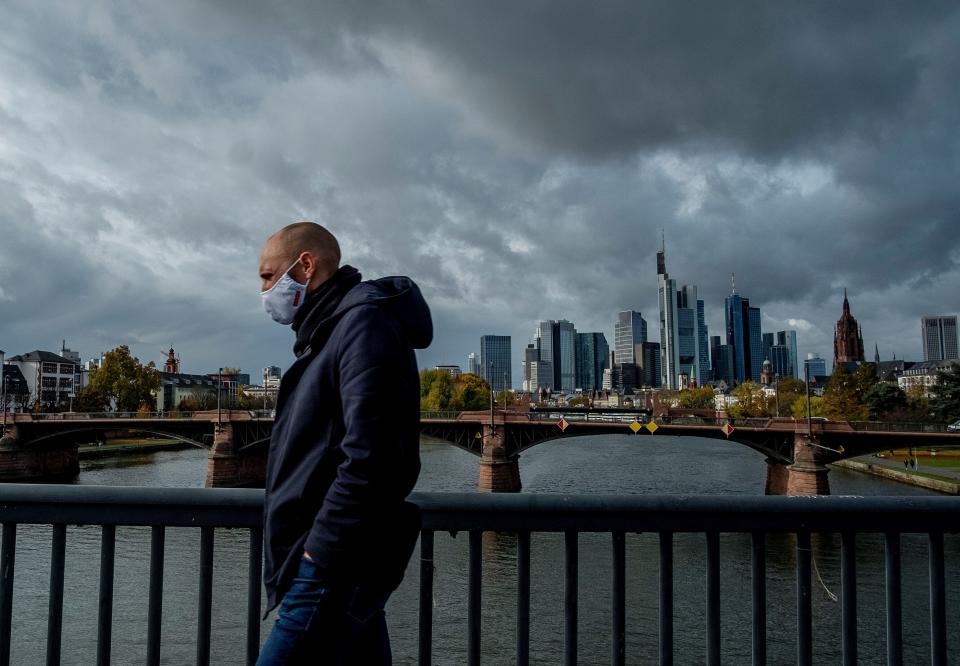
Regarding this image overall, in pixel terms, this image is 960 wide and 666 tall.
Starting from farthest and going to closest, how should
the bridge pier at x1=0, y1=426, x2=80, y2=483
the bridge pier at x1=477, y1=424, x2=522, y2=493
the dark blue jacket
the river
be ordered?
1. the bridge pier at x1=0, y1=426, x2=80, y2=483
2. the bridge pier at x1=477, y1=424, x2=522, y2=493
3. the river
4. the dark blue jacket

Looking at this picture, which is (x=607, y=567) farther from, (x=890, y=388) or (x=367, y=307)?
(x=890, y=388)

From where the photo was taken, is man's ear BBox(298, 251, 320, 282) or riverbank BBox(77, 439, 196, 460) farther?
riverbank BBox(77, 439, 196, 460)

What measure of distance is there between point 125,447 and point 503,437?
41590 mm

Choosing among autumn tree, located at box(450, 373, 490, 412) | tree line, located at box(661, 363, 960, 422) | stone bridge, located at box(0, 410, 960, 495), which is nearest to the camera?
stone bridge, located at box(0, 410, 960, 495)

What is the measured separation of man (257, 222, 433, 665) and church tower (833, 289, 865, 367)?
17044 centimetres

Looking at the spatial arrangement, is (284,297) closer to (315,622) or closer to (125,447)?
(315,622)

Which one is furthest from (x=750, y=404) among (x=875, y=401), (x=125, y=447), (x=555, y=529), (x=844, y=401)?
(x=555, y=529)

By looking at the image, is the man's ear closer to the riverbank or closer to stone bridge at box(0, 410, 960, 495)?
stone bridge at box(0, 410, 960, 495)

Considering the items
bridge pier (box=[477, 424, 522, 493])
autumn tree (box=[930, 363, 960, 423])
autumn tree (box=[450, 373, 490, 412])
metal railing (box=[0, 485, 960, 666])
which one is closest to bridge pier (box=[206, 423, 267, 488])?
bridge pier (box=[477, 424, 522, 493])

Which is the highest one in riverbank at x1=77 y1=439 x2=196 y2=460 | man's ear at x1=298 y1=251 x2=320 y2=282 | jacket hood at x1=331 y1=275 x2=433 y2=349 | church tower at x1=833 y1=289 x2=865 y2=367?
church tower at x1=833 y1=289 x2=865 y2=367

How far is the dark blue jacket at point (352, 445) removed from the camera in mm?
1771

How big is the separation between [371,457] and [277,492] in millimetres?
418

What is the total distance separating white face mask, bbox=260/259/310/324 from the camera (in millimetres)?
2262

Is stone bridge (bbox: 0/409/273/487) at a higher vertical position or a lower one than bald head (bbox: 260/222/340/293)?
lower
